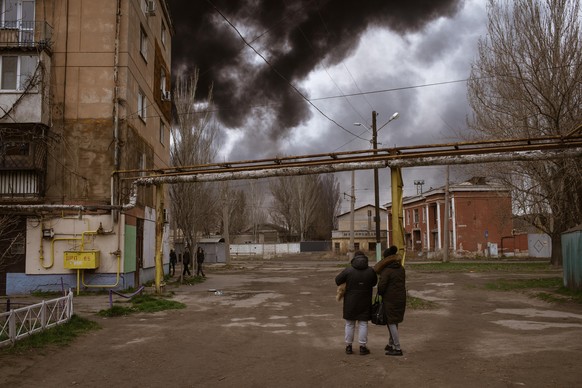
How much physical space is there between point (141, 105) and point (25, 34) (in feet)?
17.4

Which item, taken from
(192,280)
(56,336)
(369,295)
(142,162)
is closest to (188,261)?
(192,280)

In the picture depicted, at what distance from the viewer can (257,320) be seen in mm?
13297

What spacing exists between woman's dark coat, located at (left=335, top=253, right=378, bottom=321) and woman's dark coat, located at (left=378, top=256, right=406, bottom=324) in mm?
225

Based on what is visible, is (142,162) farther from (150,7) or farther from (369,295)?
(369,295)

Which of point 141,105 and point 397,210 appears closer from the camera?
point 397,210

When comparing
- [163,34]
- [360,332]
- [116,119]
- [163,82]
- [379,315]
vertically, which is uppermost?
[163,34]

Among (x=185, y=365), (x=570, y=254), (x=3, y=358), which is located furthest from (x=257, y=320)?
(x=570, y=254)

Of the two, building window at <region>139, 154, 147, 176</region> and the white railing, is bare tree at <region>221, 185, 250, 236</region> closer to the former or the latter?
building window at <region>139, 154, 147, 176</region>

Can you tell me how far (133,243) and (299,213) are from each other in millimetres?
57699

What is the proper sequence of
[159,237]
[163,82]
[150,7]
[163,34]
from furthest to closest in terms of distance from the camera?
[163,34] → [163,82] → [150,7] → [159,237]

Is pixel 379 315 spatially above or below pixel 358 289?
below

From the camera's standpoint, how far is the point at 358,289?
8.76 m

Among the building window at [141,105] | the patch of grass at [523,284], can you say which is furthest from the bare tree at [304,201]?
the patch of grass at [523,284]

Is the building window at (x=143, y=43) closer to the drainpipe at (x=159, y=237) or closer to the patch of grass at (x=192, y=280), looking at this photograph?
the drainpipe at (x=159, y=237)
